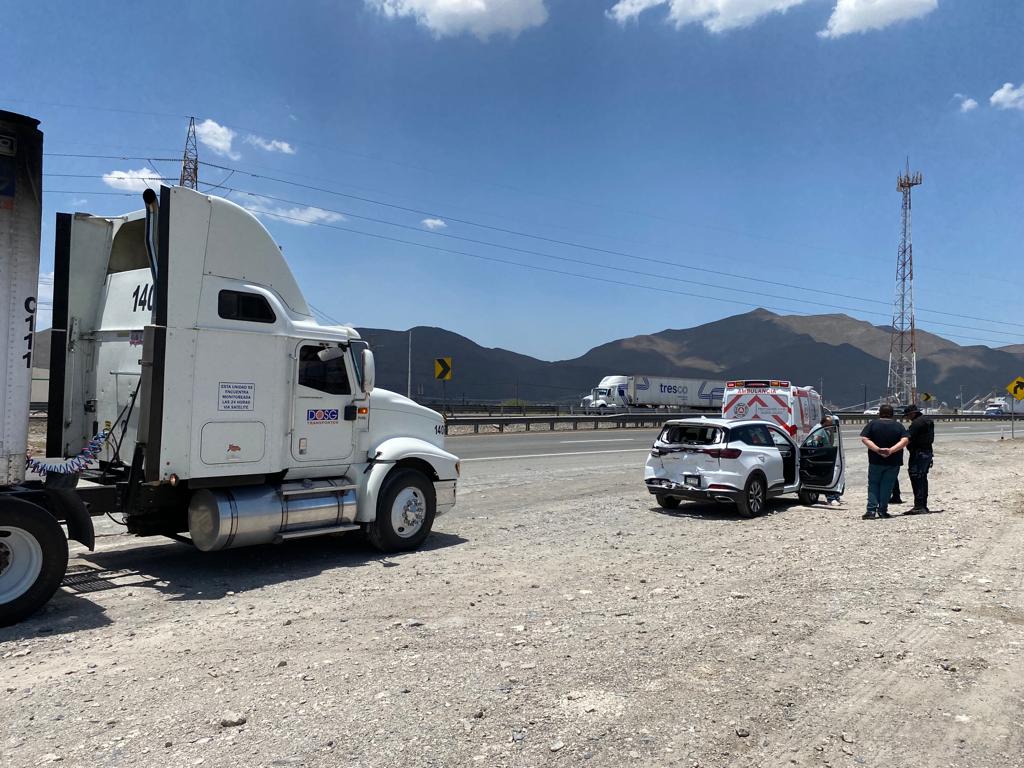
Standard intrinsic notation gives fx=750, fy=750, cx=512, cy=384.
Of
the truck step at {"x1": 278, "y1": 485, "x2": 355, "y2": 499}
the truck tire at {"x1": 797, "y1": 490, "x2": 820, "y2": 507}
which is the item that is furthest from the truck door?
the truck tire at {"x1": 797, "y1": 490, "x2": 820, "y2": 507}

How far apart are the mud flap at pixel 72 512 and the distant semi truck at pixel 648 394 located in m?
49.3

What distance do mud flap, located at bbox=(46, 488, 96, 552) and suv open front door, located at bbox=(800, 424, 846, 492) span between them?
11.4m

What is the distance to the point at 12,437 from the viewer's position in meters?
6.04

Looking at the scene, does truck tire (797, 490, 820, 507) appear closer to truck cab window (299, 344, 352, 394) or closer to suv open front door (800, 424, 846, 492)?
suv open front door (800, 424, 846, 492)

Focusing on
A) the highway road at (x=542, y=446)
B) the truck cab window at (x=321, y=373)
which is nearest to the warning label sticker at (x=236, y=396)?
the truck cab window at (x=321, y=373)

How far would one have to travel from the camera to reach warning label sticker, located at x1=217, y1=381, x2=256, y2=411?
741 centimetres

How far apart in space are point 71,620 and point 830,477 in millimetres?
11783

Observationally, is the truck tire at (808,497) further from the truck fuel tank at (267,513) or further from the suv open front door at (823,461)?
the truck fuel tank at (267,513)

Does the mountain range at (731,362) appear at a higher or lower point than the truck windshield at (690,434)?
higher

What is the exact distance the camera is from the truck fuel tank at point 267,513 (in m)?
7.29

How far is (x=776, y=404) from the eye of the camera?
20.8 metres

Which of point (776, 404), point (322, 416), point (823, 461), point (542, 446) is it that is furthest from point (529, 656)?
point (542, 446)

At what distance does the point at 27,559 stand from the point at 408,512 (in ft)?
12.8

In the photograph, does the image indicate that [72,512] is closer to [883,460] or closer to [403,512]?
[403,512]
